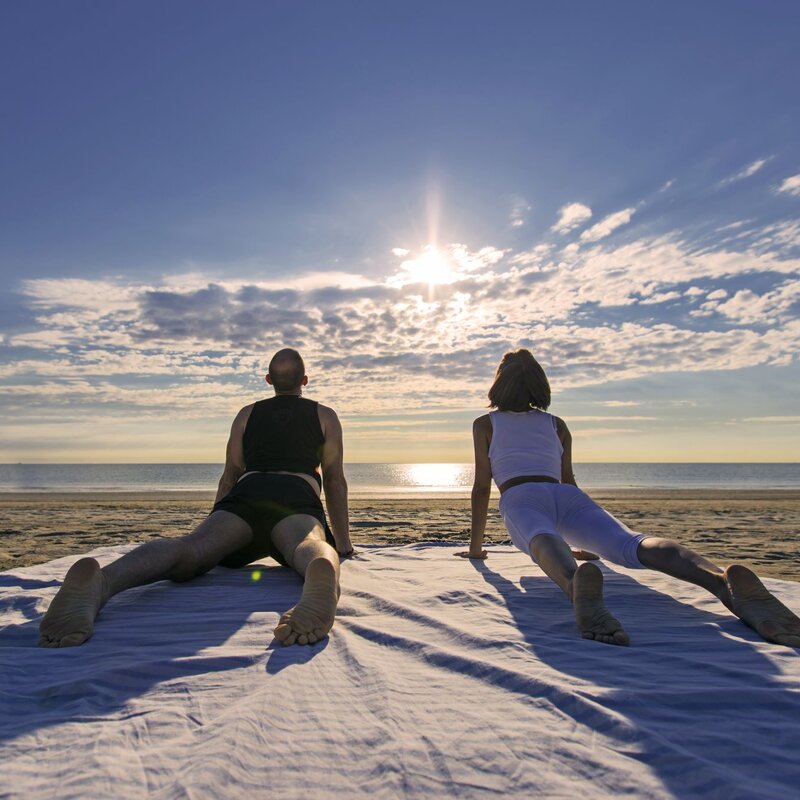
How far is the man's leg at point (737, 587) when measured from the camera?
2.30m

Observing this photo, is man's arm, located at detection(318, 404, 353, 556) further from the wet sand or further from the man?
the wet sand

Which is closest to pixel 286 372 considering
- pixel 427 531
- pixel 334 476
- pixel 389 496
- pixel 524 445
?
pixel 334 476

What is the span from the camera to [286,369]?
13.2 ft

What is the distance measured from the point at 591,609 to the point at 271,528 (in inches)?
76.6

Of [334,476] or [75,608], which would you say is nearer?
[75,608]

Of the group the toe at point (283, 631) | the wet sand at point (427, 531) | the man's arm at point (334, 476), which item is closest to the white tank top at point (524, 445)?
the man's arm at point (334, 476)

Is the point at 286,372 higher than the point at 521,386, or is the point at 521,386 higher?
the point at 286,372

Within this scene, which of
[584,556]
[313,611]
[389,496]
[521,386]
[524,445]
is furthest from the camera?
[389,496]

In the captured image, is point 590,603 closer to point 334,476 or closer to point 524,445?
→ point 524,445

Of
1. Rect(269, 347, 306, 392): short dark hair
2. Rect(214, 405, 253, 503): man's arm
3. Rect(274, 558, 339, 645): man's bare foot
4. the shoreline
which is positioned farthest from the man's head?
the shoreline

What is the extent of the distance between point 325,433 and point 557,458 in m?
1.63

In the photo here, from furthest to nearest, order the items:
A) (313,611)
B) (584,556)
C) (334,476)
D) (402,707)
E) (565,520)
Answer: (334,476)
(584,556)
(565,520)
(313,611)
(402,707)

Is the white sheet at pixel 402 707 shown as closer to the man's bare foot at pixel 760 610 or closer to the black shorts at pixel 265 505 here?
the man's bare foot at pixel 760 610

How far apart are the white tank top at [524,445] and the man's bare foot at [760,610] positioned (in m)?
1.36
